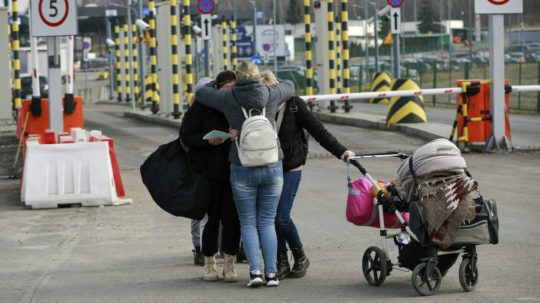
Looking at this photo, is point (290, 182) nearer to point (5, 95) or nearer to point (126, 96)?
point (5, 95)

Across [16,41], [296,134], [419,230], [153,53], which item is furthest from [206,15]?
[419,230]

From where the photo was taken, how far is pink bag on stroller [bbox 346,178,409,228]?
8680 millimetres

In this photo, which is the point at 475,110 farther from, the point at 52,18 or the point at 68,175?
the point at 68,175

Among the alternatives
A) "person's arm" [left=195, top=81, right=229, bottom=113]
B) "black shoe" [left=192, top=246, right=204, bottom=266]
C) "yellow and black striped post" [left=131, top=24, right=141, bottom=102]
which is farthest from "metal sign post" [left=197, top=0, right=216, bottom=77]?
"person's arm" [left=195, top=81, right=229, bottom=113]

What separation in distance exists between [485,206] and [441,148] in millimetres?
492

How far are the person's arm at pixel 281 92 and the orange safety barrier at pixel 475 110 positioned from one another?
35.0ft

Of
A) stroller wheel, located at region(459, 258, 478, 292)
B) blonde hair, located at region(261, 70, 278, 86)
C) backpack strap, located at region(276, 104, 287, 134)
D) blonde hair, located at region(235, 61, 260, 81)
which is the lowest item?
stroller wheel, located at region(459, 258, 478, 292)

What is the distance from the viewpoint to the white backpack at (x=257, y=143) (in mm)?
8531

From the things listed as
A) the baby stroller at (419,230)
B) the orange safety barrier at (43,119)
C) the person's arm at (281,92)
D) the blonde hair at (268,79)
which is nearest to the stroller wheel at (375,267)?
the baby stroller at (419,230)

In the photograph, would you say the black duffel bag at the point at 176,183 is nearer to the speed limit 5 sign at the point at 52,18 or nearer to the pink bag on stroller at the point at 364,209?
the pink bag on stroller at the point at 364,209

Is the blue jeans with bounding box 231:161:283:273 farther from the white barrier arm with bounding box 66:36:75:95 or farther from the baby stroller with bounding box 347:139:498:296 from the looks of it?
the white barrier arm with bounding box 66:36:75:95

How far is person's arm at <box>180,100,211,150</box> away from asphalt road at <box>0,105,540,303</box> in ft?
3.42

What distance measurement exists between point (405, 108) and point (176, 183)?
16.0 m

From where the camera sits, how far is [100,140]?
580 inches
